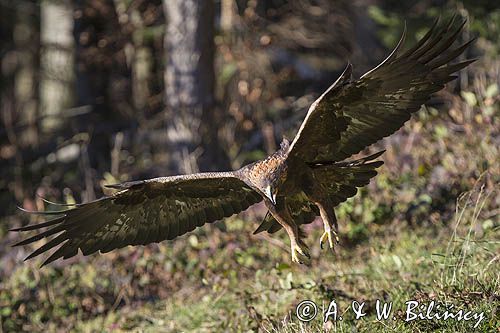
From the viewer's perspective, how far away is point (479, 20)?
1076cm

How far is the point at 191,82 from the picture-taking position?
36.7 feet

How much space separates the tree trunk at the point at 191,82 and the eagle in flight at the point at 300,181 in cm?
432

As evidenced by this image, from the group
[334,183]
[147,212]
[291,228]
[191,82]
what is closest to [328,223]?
[291,228]

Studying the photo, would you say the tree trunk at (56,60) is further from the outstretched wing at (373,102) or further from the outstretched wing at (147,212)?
the outstretched wing at (373,102)

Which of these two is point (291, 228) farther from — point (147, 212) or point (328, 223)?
point (147, 212)

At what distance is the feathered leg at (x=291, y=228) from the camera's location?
562cm

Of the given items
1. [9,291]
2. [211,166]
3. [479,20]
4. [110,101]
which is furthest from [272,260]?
[110,101]

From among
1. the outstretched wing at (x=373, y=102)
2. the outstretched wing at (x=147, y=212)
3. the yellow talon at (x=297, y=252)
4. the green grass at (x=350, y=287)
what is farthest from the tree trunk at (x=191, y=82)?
the yellow talon at (x=297, y=252)

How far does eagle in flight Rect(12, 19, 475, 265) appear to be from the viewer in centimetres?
552

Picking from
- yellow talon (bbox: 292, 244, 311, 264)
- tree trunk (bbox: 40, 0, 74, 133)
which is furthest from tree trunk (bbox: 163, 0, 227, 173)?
yellow talon (bbox: 292, 244, 311, 264)

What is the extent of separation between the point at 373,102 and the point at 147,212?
1.90 meters

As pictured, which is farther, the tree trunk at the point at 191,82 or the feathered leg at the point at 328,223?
the tree trunk at the point at 191,82

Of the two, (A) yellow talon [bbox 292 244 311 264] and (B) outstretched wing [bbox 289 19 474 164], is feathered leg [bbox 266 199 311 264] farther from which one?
(B) outstretched wing [bbox 289 19 474 164]

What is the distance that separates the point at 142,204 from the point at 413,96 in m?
2.13
